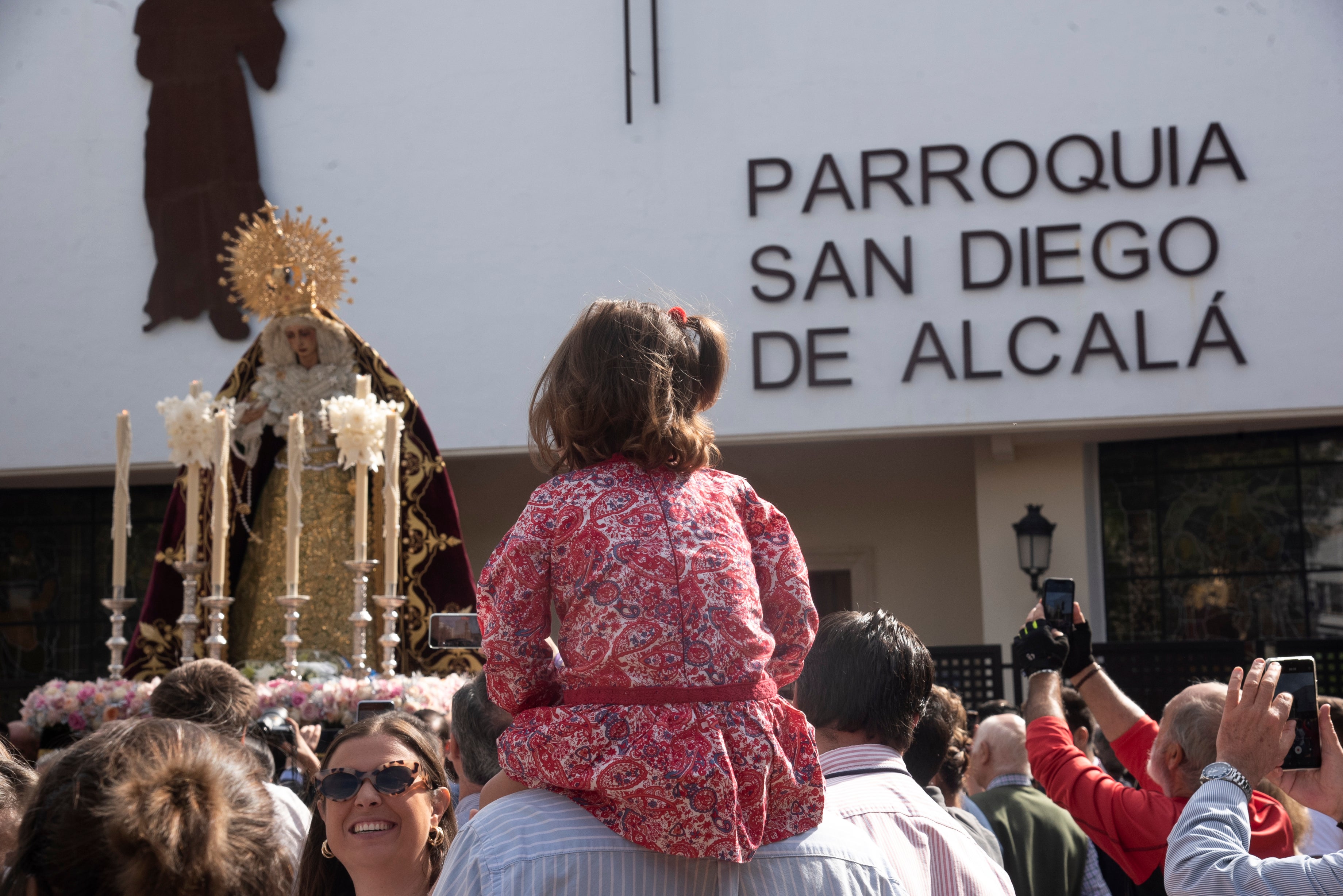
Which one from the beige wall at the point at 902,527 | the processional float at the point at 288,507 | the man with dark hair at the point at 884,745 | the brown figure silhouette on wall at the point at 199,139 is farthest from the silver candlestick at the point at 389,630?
the beige wall at the point at 902,527

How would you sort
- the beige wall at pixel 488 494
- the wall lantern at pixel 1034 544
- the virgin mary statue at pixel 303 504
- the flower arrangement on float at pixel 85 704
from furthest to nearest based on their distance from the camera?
1. the beige wall at pixel 488 494
2. the wall lantern at pixel 1034 544
3. the virgin mary statue at pixel 303 504
4. the flower arrangement on float at pixel 85 704

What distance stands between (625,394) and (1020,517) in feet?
28.4

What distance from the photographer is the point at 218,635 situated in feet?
15.4

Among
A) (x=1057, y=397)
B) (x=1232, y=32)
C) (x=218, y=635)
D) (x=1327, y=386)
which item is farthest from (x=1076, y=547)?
(x=218, y=635)

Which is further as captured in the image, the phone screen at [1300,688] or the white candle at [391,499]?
the white candle at [391,499]

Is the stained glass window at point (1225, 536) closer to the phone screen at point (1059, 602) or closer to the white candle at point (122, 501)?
the white candle at point (122, 501)

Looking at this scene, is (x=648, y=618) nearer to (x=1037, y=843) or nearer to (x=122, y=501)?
(x=1037, y=843)

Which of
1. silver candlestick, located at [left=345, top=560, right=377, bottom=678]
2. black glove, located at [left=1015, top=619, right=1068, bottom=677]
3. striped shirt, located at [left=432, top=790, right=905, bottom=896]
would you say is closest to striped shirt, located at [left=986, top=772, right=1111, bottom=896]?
black glove, located at [left=1015, top=619, right=1068, bottom=677]

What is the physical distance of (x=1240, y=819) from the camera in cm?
185

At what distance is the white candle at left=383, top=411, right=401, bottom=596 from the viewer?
4.75 meters

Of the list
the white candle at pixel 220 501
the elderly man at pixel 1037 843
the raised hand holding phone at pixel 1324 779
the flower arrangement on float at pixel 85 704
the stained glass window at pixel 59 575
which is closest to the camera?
the raised hand holding phone at pixel 1324 779

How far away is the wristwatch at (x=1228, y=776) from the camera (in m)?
1.88

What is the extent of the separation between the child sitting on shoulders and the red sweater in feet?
3.10

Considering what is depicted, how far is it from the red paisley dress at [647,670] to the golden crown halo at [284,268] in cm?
416
